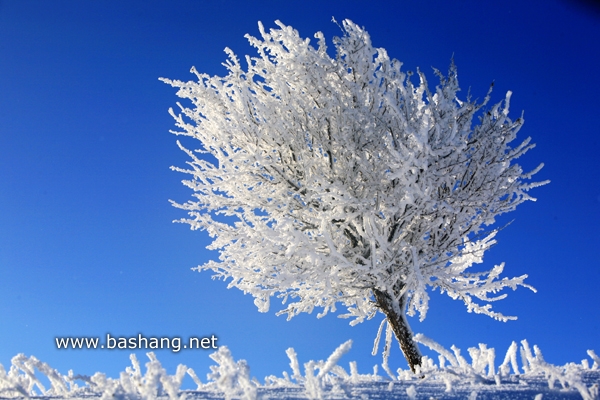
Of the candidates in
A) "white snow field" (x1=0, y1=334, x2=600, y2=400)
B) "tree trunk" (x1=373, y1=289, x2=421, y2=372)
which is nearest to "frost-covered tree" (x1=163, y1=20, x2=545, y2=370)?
"tree trunk" (x1=373, y1=289, x2=421, y2=372)

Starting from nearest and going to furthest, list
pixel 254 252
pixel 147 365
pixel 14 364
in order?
pixel 147 365 < pixel 14 364 < pixel 254 252

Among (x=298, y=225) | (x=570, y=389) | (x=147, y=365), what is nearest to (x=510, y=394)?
(x=570, y=389)

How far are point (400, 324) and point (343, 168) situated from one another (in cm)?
268

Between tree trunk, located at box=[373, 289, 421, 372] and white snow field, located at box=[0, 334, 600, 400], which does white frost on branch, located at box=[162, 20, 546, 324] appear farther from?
white snow field, located at box=[0, 334, 600, 400]

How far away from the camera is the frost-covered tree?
5.76 meters

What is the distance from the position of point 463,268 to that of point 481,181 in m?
1.89

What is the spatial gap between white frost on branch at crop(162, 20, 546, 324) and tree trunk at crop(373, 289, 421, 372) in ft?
0.89

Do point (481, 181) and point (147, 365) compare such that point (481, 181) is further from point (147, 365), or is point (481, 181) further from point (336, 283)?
point (147, 365)

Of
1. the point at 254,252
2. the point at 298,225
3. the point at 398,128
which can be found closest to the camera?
the point at 398,128

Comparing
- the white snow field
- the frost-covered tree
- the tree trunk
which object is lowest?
the white snow field

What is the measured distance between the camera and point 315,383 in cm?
214

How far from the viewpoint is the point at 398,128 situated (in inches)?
227

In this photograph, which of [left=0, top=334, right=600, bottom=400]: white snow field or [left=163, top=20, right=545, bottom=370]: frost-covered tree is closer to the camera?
[left=0, top=334, right=600, bottom=400]: white snow field

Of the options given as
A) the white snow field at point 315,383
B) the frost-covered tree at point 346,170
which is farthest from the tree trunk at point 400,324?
the white snow field at point 315,383
